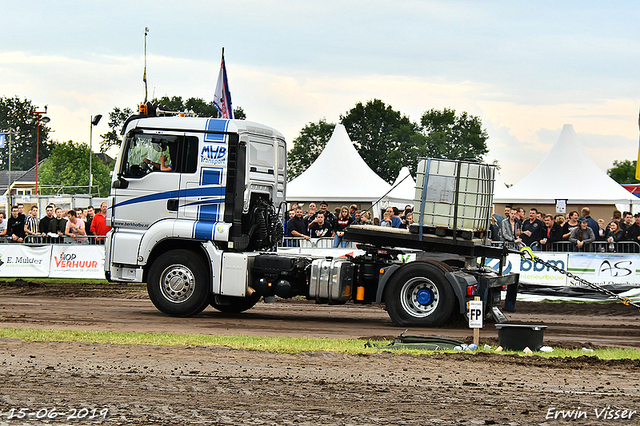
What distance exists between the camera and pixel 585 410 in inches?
276

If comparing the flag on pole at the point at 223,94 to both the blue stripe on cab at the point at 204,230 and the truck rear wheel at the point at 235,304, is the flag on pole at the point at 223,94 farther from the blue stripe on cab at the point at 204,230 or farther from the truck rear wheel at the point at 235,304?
the blue stripe on cab at the point at 204,230

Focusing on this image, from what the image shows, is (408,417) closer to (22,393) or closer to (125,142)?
(22,393)

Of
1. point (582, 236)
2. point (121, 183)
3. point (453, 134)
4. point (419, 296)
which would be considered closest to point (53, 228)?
point (121, 183)

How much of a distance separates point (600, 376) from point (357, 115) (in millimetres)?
89644

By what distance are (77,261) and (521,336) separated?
600 inches

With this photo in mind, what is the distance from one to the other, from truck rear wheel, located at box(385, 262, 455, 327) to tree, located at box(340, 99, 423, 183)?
265 feet

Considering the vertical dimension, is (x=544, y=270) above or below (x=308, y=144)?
below

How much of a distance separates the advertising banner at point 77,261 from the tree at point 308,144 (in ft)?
241

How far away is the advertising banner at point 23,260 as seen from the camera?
75.1ft

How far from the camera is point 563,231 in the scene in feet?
65.7

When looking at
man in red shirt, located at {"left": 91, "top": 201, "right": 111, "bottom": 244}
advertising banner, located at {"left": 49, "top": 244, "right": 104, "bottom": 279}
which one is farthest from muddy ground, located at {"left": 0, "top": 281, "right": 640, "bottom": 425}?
man in red shirt, located at {"left": 91, "top": 201, "right": 111, "bottom": 244}

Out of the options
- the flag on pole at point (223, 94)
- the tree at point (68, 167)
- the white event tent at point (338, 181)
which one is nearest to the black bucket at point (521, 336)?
the flag on pole at point (223, 94)

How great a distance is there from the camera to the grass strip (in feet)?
34.0

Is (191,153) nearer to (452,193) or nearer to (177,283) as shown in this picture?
(177,283)
